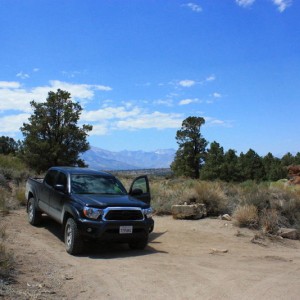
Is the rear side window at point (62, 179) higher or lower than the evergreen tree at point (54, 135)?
lower

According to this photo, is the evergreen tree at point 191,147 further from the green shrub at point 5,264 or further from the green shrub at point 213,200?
the green shrub at point 5,264

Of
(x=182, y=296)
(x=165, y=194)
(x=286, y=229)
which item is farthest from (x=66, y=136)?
(x=182, y=296)

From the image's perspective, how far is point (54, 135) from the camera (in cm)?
3100

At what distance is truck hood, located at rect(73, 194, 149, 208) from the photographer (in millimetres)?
Answer: 9094

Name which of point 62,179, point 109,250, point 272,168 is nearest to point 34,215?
point 62,179

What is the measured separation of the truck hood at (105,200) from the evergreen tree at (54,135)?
Result: 20.3 metres

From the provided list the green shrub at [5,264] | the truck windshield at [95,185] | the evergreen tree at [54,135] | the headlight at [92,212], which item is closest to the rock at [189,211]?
the truck windshield at [95,185]

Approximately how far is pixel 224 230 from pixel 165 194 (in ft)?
15.9

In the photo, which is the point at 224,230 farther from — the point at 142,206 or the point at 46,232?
the point at 46,232

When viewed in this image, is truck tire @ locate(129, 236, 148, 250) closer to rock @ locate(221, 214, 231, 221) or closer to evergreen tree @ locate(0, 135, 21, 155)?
rock @ locate(221, 214, 231, 221)

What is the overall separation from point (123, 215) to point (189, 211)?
5.61 metres

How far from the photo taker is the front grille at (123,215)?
356 inches

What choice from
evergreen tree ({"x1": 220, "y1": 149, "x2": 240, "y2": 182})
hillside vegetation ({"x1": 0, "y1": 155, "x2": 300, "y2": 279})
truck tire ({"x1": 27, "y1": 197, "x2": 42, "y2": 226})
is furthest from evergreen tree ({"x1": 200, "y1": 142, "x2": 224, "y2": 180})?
truck tire ({"x1": 27, "y1": 197, "x2": 42, "y2": 226})

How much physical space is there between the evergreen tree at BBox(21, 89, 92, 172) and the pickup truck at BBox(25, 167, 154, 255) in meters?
18.7
